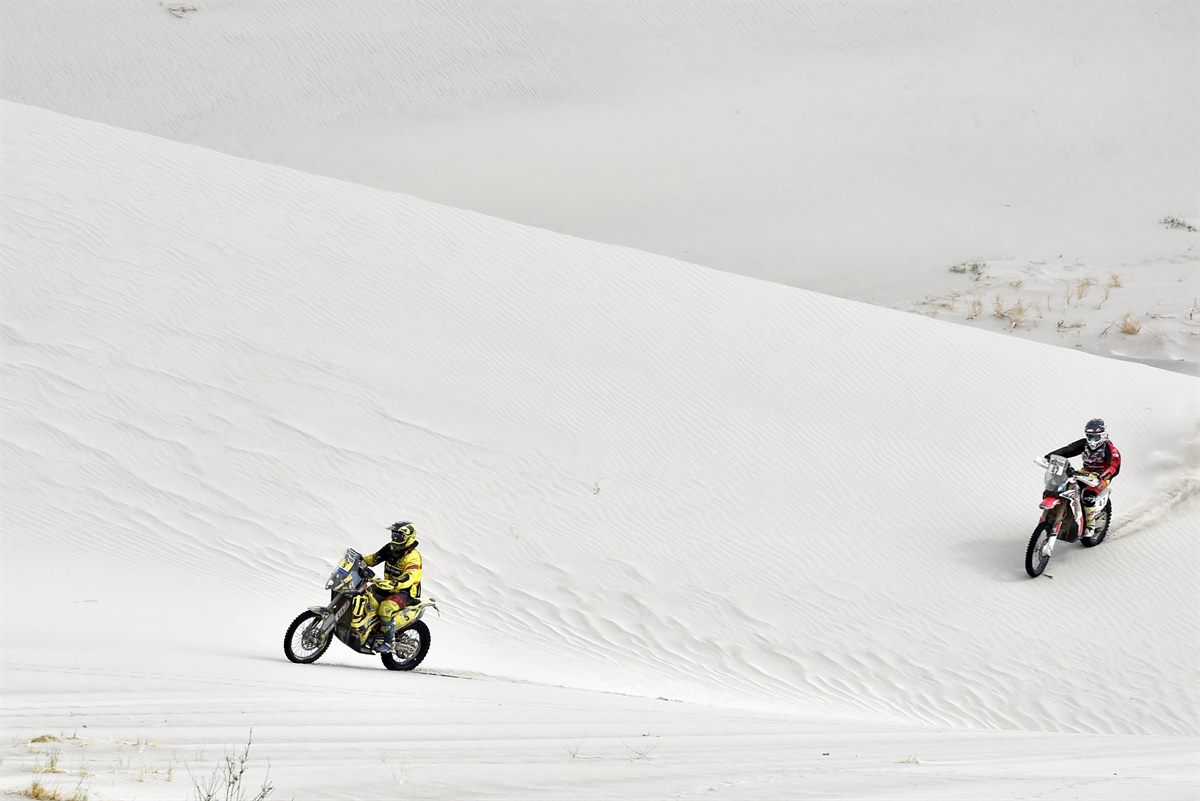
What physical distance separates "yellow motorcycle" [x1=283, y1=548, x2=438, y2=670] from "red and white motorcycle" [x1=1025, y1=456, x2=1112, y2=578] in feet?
16.8

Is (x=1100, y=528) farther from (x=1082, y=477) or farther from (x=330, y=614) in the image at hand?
(x=330, y=614)

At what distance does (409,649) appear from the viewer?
7.35 meters

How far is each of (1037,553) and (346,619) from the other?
18.5 ft

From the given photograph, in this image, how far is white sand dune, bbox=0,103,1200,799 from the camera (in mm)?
6078

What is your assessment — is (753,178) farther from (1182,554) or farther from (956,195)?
(1182,554)

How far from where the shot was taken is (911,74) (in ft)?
84.6

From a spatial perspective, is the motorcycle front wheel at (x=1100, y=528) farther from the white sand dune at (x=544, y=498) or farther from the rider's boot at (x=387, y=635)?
the rider's boot at (x=387, y=635)

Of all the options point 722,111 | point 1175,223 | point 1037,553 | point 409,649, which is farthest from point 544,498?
point 722,111

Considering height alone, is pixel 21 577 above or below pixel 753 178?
below

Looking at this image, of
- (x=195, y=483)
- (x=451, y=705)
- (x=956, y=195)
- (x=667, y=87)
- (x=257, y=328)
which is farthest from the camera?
(x=667, y=87)

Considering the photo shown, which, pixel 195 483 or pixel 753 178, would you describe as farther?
pixel 753 178

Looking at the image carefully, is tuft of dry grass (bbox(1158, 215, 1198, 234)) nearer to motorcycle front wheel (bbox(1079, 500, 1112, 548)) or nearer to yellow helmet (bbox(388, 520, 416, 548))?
motorcycle front wheel (bbox(1079, 500, 1112, 548))

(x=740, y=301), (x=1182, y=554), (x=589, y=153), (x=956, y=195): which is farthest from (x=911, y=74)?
(x=1182, y=554)

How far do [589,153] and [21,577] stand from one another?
55.5 ft
